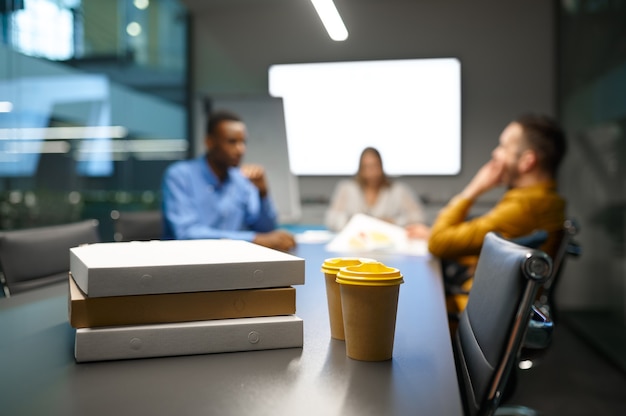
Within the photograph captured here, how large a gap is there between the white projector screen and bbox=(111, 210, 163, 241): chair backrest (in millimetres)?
2595

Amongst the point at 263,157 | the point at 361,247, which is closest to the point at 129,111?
the point at 263,157

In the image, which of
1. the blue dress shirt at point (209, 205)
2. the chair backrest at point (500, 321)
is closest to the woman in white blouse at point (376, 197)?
the blue dress shirt at point (209, 205)

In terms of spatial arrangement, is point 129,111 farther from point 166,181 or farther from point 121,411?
point 121,411

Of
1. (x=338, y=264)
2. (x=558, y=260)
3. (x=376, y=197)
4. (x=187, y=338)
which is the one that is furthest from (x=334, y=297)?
(x=376, y=197)

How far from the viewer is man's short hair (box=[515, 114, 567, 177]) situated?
243 cm

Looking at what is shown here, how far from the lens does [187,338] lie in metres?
→ 0.84

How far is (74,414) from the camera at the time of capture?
63 centimetres

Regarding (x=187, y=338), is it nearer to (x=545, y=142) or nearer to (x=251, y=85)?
(x=545, y=142)

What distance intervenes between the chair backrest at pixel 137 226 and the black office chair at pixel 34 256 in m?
1.09

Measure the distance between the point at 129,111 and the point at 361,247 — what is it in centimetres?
271

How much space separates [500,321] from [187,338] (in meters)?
0.50

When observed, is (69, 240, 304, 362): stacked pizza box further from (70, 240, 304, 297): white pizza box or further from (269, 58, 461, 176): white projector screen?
(269, 58, 461, 176): white projector screen

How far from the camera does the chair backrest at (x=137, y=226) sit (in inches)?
118

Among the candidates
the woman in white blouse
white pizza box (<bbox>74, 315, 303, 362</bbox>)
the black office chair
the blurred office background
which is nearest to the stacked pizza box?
white pizza box (<bbox>74, 315, 303, 362</bbox>)
